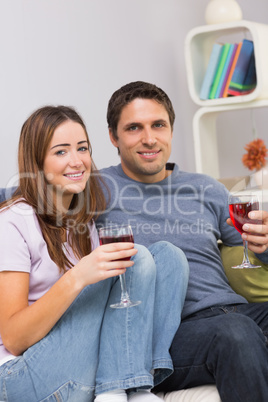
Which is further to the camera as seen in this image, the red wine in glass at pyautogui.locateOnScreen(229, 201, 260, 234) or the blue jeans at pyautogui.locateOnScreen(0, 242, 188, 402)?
the red wine in glass at pyautogui.locateOnScreen(229, 201, 260, 234)

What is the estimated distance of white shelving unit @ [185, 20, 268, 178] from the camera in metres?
3.13

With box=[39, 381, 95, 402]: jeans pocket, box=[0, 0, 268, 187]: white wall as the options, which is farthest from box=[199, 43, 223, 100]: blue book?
box=[39, 381, 95, 402]: jeans pocket

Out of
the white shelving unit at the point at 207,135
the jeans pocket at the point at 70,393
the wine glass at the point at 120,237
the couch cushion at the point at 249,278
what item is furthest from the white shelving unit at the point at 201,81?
the jeans pocket at the point at 70,393

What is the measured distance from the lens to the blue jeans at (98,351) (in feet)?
5.01

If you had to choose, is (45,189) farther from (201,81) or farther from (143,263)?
(201,81)

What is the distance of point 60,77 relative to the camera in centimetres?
288

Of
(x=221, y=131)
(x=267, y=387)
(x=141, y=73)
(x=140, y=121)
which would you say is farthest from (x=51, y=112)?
(x=221, y=131)

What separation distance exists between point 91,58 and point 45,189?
1.39 metres

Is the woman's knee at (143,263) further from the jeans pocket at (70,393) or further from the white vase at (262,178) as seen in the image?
the white vase at (262,178)

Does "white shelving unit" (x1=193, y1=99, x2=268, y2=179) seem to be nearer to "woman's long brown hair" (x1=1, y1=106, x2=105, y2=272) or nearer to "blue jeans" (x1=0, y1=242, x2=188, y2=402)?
"woman's long brown hair" (x1=1, y1=106, x2=105, y2=272)

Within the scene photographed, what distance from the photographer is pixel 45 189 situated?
1847mm

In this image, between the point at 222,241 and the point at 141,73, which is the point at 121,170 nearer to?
the point at 222,241

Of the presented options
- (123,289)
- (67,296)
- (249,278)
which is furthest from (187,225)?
(67,296)

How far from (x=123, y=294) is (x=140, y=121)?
0.81 m
